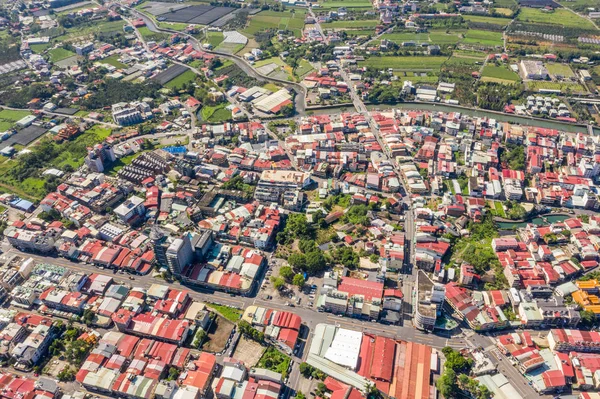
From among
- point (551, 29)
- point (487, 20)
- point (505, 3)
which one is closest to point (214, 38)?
point (487, 20)

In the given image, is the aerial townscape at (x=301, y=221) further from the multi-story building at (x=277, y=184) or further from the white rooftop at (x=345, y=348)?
the multi-story building at (x=277, y=184)

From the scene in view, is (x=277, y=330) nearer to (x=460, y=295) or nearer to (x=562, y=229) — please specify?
(x=460, y=295)

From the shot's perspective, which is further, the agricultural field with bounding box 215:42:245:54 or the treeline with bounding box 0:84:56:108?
the agricultural field with bounding box 215:42:245:54

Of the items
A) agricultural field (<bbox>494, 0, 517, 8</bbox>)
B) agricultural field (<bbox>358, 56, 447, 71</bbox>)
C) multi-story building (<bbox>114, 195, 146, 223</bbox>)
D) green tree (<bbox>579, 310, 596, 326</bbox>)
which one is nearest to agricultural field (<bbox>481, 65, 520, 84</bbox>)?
agricultural field (<bbox>358, 56, 447, 71</bbox>)

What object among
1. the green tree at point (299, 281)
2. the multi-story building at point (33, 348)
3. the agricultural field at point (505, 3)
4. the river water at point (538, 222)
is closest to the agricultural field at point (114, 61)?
the multi-story building at point (33, 348)

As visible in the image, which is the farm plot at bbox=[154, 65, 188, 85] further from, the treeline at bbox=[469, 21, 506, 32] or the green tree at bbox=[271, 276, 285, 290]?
the treeline at bbox=[469, 21, 506, 32]

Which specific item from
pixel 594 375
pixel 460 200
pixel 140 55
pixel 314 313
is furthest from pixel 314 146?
pixel 140 55
